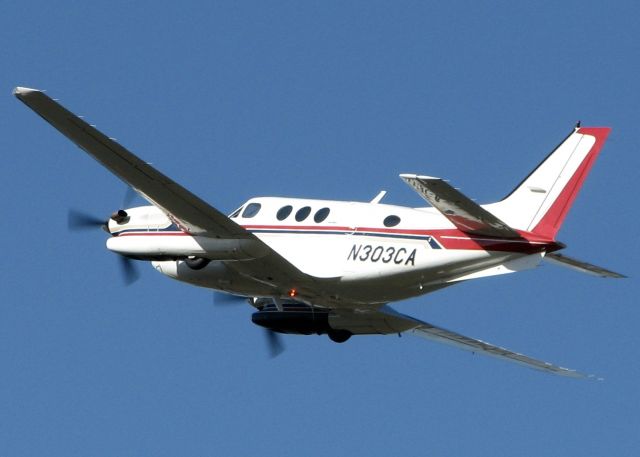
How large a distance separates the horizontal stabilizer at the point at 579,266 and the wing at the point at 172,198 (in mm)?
6925

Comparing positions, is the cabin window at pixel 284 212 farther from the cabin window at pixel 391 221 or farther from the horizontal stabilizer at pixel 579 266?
the horizontal stabilizer at pixel 579 266

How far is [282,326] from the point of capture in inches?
1972

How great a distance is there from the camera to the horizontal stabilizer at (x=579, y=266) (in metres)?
45.7

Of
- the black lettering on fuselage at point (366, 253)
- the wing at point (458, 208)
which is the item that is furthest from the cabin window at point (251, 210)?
the wing at point (458, 208)

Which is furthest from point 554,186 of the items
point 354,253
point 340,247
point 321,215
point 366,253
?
point 321,215

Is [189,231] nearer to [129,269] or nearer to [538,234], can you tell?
[129,269]

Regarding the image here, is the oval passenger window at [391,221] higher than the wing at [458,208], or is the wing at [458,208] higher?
the oval passenger window at [391,221]

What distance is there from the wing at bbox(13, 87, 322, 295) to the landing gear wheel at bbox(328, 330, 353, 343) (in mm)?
3570

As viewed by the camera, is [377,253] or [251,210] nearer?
[377,253]

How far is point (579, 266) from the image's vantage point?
1805 inches

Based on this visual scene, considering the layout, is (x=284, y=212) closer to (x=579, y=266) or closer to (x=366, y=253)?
(x=366, y=253)

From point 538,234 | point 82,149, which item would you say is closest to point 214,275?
point 82,149

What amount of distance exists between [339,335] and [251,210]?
5390 mm

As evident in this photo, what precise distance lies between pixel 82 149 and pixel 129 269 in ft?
18.3
